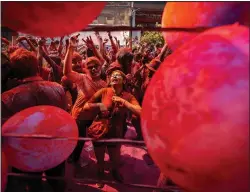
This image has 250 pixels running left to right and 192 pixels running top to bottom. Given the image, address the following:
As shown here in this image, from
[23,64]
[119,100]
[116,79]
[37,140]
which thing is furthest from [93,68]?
[37,140]

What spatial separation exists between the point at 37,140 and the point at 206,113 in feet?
2.63

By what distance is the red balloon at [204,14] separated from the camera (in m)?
1.11

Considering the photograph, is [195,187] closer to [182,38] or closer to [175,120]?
[175,120]

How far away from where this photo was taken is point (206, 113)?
2.85 ft

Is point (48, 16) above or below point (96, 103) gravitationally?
above

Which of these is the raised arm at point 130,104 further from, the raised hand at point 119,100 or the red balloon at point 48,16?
the red balloon at point 48,16

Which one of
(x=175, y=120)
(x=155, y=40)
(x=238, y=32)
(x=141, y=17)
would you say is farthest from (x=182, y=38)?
(x=141, y=17)

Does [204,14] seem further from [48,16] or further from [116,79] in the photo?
[116,79]

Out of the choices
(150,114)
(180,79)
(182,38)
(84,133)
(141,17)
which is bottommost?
(84,133)

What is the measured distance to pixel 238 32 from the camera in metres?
0.93

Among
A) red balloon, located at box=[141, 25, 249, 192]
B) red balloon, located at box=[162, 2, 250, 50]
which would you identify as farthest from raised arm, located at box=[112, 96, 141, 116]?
red balloon, located at box=[141, 25, 249, 192]

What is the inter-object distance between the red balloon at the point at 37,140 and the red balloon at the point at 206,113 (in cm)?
57

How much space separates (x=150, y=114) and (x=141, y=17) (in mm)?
14160

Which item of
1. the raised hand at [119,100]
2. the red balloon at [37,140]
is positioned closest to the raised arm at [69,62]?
the raised hand at [119,100]
